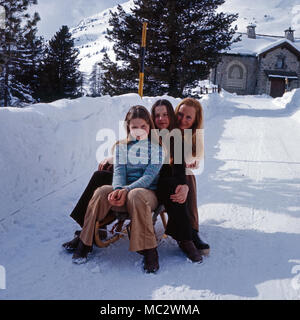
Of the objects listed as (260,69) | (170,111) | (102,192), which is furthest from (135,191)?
(260,69)

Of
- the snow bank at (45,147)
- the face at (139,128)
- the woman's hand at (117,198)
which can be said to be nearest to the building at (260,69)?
the snow bank at (45,147)

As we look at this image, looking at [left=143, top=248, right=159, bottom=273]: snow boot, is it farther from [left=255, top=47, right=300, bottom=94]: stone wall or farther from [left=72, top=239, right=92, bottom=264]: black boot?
[left=255, top=47, right=300, bottom=94]: stone wall

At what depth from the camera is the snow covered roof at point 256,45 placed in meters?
37.8

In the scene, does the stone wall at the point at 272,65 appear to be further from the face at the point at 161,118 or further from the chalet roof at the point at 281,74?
the face at the point at 161,118

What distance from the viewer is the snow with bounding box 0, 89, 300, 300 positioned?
240 cm

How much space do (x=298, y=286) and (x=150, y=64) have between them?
16191 millimetres

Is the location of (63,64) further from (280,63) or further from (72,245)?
(72,245)

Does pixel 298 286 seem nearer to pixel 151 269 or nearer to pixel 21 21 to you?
pixel 151 269

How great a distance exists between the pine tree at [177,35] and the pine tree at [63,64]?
11.2 meters

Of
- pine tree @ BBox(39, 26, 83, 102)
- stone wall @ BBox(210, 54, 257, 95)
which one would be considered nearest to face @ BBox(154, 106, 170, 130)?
pine tree @ BBox(39, 26, 83, 102)

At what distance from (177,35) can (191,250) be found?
15.7 m

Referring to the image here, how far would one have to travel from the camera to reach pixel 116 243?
3117 millimetres

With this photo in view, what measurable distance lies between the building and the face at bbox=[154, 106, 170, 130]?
123 feet
